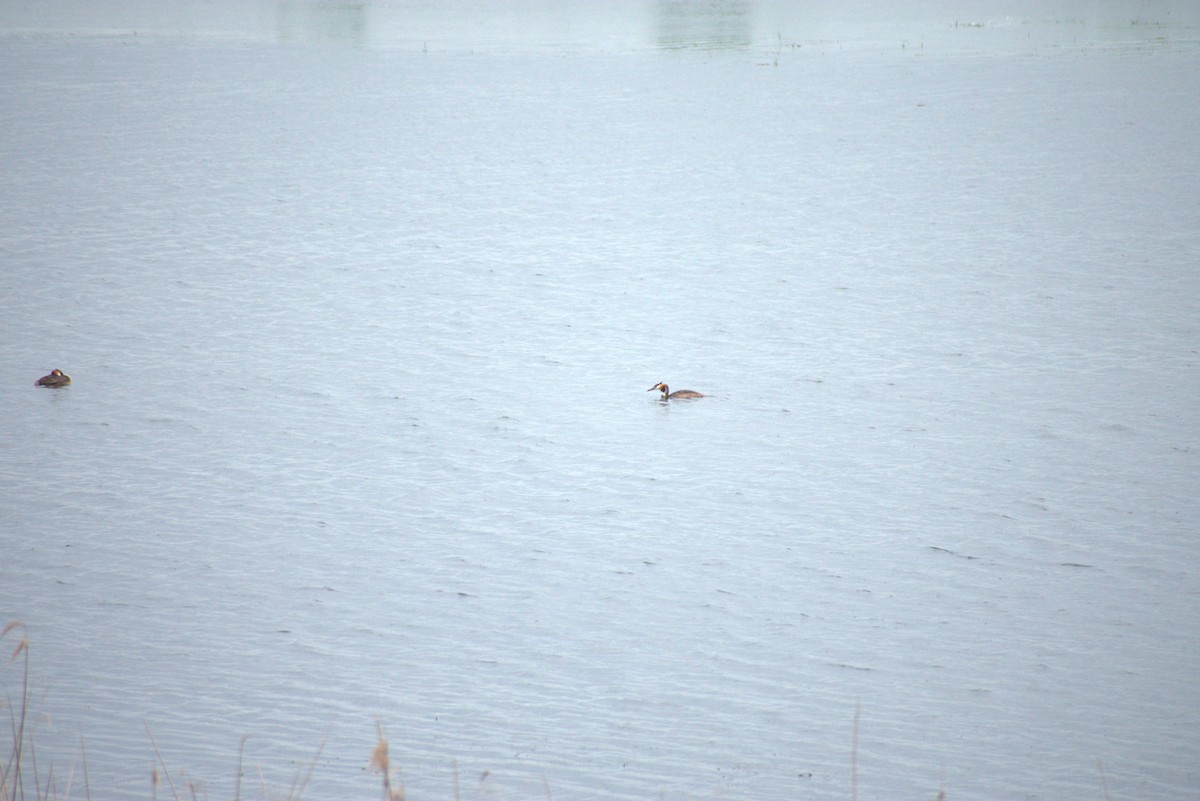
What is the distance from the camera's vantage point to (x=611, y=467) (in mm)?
10797

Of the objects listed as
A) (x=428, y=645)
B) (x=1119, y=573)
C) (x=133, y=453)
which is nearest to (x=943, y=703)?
(x=1119, y=573)

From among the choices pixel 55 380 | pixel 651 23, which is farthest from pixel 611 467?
A: pixel 651 23

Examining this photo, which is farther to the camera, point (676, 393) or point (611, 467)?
point (676, 393)

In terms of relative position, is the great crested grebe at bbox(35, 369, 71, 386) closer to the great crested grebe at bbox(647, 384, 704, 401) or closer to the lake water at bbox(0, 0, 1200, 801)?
the lake water at bbox(0, 0, 1200, 801)

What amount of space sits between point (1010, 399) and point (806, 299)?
4224 millimetres

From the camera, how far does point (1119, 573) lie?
28.6 ft

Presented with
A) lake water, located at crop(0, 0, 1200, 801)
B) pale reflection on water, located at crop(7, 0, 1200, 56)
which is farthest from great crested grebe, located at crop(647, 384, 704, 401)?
pale reflection on water, located at crop(7, 0, 1200, 56)

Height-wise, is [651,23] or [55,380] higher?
[651,23]

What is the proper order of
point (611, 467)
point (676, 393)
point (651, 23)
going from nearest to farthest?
point (611, 467)
point (676, 393)
point (651, 23)

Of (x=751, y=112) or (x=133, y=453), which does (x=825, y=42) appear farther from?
(x=133, y=453)

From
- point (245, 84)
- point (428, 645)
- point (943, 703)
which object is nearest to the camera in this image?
point (943, 703)

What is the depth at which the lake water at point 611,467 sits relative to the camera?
6.87 meters

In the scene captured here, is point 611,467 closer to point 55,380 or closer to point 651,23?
point 55,380

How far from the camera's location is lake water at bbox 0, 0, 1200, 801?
270 inches
